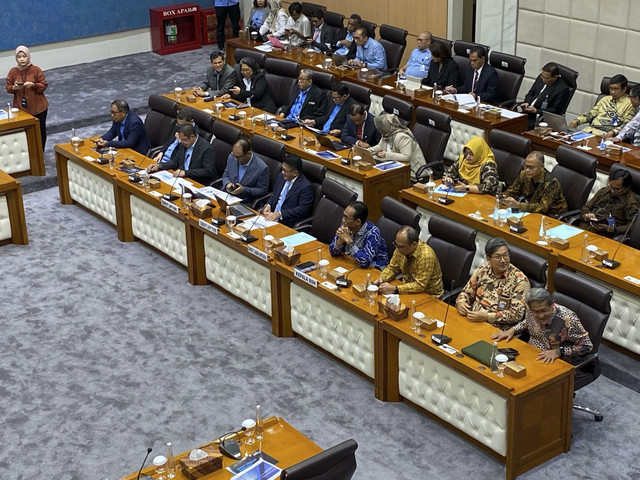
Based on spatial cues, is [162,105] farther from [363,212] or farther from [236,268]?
[363,212]

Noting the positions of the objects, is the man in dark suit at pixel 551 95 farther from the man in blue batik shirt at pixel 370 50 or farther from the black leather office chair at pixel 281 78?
the black leather office chair at pixel 281 78

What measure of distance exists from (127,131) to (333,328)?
4043 millimetres

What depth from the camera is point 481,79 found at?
1109 cm

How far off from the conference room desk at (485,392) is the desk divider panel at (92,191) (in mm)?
3984

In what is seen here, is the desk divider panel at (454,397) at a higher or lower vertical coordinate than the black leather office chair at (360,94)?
lower

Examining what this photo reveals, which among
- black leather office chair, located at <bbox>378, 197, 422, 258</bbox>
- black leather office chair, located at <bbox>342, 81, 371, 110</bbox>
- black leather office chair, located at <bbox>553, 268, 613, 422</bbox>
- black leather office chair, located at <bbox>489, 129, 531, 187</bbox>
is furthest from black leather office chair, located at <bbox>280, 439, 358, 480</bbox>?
black leather office chair, located at <bbox>342, 81, 371, 110</bbox>

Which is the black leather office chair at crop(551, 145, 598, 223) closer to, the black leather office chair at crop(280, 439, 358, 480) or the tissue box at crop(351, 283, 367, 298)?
the tissue box at crop(351, 283, 367, 298)

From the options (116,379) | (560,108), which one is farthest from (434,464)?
(560,108)

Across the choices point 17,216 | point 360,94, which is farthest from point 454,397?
point 17,216

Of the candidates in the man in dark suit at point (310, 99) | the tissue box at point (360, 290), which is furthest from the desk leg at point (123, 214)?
the tissue box at point (360, 290)

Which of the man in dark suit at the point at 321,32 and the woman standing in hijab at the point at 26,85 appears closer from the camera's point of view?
the woman standing in hijab at the point at 26,85

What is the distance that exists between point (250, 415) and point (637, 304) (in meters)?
2.75

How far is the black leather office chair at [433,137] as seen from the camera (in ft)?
31.8

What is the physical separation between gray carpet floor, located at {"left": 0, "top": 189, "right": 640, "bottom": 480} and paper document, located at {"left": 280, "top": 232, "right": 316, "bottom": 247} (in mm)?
696
